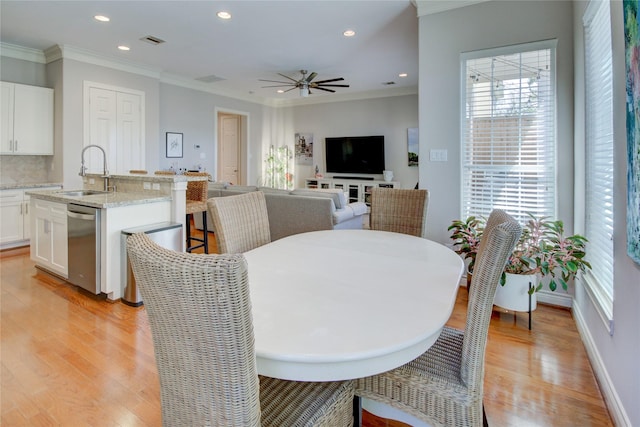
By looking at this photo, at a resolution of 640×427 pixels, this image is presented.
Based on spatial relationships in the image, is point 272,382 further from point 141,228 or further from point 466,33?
point 466,33

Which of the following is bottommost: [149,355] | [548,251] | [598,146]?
[149,355]

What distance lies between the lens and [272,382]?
112 cm

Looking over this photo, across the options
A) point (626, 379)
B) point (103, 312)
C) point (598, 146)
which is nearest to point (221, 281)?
point (626, 379)

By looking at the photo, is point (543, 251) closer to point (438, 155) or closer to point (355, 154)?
point (438, 155)

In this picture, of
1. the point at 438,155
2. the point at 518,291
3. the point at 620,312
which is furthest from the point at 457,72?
the point at 620,312

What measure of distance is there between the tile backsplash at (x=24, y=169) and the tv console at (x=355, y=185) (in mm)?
5037

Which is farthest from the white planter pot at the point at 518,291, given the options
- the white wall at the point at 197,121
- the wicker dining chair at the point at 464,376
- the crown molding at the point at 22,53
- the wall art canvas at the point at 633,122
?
the crown molding at the point at 22,53

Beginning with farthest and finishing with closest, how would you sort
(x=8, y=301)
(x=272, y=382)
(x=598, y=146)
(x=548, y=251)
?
(x=8, y=301) → (x=548, y=251) → (x=598, y=146) → (x=272, y=382)

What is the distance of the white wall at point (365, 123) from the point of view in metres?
7.47

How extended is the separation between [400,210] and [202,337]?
1970 millimetres

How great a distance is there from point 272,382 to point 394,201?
171cm

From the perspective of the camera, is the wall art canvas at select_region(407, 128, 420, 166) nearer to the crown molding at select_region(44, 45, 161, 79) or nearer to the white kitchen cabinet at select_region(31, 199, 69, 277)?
the crown molding at select_region(44, 45, 161, 79)

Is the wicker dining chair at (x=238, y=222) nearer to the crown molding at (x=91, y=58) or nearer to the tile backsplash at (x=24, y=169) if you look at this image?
the crown molding at (x=91, y=58)

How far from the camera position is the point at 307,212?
422cm
